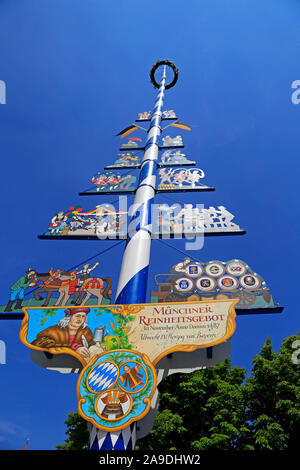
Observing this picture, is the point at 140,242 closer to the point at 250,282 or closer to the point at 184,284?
the point at 184,284

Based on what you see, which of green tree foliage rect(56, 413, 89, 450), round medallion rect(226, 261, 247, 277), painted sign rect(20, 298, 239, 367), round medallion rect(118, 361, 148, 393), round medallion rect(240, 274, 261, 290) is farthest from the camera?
green tree foliage rect(56, 413, 89, 450)

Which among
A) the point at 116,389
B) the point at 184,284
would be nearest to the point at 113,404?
the point at 116,389

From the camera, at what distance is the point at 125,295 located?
6012mm

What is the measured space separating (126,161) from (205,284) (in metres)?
5.84

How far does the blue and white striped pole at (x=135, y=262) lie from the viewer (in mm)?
4363

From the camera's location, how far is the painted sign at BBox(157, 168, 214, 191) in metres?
9.09

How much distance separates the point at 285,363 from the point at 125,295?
574cm

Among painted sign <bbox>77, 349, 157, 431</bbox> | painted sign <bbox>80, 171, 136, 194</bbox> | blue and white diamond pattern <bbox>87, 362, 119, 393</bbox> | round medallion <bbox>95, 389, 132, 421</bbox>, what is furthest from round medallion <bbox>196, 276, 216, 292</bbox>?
painted sign <bbox>80, 171, 136, 194</bbox>

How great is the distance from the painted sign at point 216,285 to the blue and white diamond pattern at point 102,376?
1772mm

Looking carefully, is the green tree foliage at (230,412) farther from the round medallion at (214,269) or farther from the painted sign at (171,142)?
the painted sign at (171,142)

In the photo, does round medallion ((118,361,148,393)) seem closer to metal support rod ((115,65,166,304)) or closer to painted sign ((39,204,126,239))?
metal support rod ((115,65,166,304))

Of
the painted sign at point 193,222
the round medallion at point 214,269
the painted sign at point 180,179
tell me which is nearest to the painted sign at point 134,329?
the round medallion at point 214,269

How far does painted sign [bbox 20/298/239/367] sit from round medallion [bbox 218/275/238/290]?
112 cm

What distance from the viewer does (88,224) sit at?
818 centimetres
